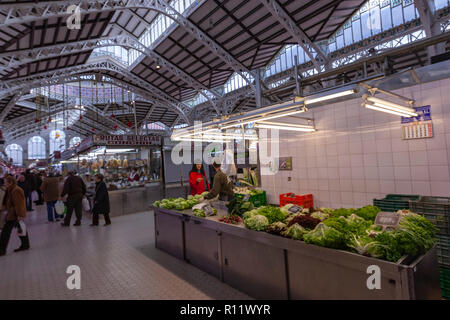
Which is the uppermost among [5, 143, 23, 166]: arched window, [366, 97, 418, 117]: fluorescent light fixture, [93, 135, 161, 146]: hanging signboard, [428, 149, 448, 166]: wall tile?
[5, 143, 23, 166]: arched window

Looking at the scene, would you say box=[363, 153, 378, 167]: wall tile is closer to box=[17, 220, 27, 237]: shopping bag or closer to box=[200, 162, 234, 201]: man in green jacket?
box=[200, 162, 234, 201]: man in green jacket

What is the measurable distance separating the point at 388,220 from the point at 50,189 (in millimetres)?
9268

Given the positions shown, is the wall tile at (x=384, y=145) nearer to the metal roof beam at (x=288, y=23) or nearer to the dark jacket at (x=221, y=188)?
the dark jacket at (x=221, y=188)

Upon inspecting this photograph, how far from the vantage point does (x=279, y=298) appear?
288 centimetres

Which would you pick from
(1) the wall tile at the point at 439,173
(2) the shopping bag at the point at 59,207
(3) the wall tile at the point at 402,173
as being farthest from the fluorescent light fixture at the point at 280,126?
(2) the shopping bag at the point at 59,207

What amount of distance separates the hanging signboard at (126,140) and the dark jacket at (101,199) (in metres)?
1.88

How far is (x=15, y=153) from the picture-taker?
37.1 meters

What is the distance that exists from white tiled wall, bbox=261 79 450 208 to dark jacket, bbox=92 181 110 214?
5057 mm

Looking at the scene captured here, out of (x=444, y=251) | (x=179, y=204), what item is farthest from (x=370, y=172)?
(x=179, y=204)

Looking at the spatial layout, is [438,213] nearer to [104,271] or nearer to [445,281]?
[445,281]

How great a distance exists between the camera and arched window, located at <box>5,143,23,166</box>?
36.4 metres

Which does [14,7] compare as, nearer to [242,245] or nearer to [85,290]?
[85,290]

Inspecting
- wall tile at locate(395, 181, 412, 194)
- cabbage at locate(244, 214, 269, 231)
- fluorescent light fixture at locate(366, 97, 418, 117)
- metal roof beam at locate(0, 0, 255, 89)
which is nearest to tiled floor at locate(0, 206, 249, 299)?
cabbage at locate(244, 214, 269, 231)

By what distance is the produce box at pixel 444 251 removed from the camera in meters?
2.85
